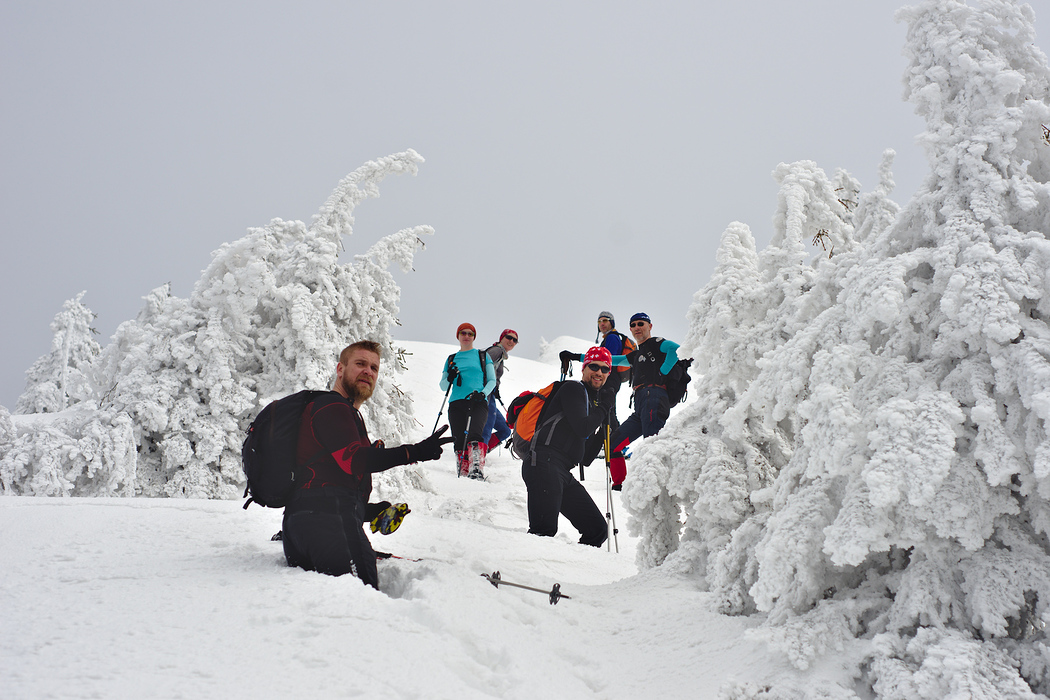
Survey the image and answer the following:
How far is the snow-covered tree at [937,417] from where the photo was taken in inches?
96.3

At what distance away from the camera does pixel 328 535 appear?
3.40 m

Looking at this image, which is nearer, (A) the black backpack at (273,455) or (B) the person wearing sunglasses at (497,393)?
(A) the black backpack at (273,455)

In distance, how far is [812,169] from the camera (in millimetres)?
5695

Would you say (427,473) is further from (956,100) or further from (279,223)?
(956,100)

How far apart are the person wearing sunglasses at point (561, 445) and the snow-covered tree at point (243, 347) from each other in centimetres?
397

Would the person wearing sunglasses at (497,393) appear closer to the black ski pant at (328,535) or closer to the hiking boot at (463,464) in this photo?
the hiking boot at (463,464)

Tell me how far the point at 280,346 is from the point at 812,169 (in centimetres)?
→ 765

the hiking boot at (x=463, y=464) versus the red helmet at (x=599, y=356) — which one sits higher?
the red helmet at (x=599, y=356)

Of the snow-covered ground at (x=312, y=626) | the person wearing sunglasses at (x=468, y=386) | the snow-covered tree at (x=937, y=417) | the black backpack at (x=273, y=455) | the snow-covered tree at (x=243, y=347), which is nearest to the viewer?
the snow-covered ground at (x=312, y=626)

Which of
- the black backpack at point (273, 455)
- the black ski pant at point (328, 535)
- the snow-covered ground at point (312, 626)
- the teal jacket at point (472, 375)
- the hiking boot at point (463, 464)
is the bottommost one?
the hiking boot at point (463, 464)

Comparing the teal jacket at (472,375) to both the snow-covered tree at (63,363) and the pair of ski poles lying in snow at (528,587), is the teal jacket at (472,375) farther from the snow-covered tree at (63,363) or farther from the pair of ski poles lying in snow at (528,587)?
the snow-covered tree at (63,363)

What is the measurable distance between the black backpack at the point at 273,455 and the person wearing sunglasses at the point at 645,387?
490 centimetres

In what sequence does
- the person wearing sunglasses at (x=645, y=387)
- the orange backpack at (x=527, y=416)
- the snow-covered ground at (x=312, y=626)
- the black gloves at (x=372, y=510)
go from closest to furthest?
1. the snow-covered ground at (x=312, y=626)
2. the black gloves at (x=372, y=510)
3. the orange backpack at (x=527, y=416)
4. the person wearing sunglasses at (x=645, y=387)

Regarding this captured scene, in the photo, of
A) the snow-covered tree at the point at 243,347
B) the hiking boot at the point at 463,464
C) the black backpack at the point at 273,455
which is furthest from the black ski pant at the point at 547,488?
the hiking boot at the point at 463,464
